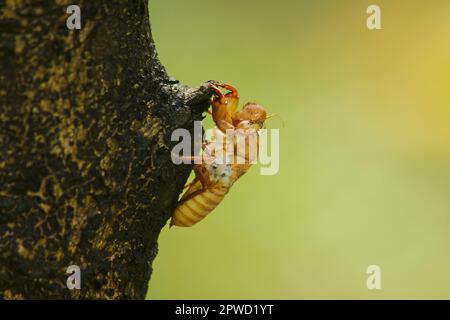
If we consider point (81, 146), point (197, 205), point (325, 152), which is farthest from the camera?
point (325, 152)

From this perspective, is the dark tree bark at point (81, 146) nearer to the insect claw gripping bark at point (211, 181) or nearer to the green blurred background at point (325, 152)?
the insect claw gripping bark at point (211, 181)

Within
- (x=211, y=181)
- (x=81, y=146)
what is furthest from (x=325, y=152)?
(x=81, y=146)

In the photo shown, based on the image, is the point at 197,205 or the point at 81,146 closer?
the point at 81,146

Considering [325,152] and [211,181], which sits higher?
[325,152]

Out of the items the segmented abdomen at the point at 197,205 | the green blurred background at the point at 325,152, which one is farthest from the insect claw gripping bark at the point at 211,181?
the green blurred background at the point at 325,152

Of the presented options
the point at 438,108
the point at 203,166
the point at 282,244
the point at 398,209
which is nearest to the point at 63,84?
the point at 203,166

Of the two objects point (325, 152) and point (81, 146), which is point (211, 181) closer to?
point (81, 146)
